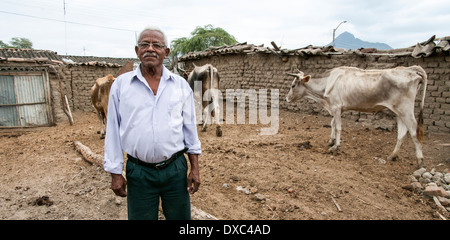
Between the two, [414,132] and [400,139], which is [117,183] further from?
[400,139]

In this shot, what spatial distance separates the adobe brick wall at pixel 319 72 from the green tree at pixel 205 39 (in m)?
9.77

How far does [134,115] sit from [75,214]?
91.4 inches

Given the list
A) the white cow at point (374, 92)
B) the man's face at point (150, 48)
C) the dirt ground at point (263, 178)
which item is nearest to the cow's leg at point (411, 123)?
the white cow at point (374, 92)

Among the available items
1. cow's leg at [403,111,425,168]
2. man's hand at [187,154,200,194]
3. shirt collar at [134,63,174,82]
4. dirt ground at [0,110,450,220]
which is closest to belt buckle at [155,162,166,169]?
man's hand at [187,154,200,194]

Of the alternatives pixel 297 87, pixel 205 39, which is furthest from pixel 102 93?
pixel 205 39

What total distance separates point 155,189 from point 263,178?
2646mm

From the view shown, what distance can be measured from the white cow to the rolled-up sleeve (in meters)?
4.70

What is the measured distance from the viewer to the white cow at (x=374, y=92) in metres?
4.65

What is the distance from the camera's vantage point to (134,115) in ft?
5.56

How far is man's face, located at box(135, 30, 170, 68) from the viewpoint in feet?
5.80

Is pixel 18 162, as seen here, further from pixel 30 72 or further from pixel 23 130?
pixel 30 72
